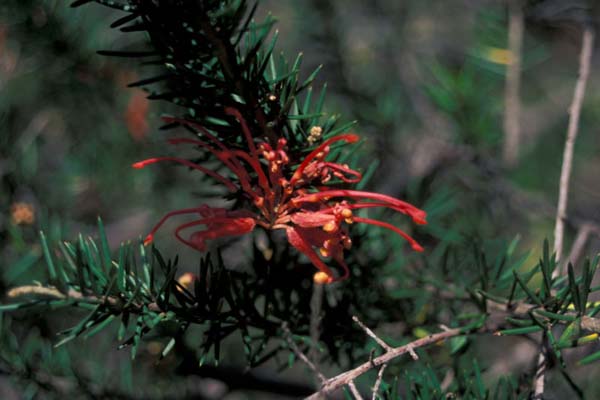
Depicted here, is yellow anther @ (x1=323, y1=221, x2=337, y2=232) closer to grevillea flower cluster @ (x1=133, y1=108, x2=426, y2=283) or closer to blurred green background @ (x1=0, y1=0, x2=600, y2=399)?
grevillea flower cluster @ (x1=133, y1=108, x2=426, y2=283)

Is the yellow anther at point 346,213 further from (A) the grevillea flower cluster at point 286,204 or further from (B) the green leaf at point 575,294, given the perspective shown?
(B) the green leaf at point 575,294

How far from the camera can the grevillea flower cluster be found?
44 centimetres

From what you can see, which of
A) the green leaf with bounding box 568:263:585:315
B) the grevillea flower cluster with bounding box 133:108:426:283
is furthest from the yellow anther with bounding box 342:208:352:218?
the green leaf with bounding box 568:263:585:315

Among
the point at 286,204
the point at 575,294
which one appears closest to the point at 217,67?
the point at 286,204

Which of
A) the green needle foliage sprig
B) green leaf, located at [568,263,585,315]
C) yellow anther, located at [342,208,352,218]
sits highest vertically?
the green needle foliage sprig

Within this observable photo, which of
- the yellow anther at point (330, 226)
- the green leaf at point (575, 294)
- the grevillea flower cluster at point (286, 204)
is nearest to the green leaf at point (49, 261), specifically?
the grevillea flower cluster at point (286, 204)

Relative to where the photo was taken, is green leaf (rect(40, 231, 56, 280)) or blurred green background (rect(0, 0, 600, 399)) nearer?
green leaf (rect(40, 231, 56, 280))

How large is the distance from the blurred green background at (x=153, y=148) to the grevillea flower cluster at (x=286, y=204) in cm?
17

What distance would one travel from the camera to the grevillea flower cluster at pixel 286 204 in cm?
44

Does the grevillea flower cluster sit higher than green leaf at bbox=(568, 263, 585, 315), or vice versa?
the grevillea flower cluster

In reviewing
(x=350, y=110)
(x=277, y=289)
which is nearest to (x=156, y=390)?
(x=277, y=289)

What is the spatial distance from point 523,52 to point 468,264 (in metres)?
0.51

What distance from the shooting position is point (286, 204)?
1.54ft

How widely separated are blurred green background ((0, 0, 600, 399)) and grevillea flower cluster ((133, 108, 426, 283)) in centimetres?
17
